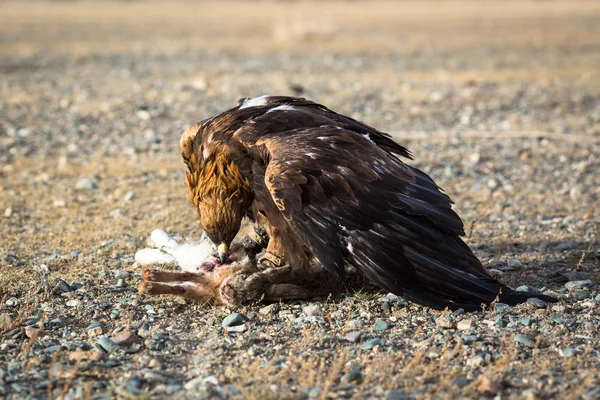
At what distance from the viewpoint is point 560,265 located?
6.67m

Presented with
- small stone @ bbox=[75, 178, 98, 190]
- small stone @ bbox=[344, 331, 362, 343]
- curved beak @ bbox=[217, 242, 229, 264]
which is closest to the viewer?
small stone @ bbox=[344, 331, 362, 343]

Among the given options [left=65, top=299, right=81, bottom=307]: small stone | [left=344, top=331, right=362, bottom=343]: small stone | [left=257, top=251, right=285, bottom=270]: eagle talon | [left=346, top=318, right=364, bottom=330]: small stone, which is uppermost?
[left=257, top=251, right=285, bottom=270]: eagle talon

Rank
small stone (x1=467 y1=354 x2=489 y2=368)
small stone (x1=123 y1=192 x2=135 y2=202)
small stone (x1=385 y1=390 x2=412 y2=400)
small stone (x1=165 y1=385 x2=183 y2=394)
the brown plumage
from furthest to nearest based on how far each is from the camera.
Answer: small stone (x1=123 y1=192 x2=135 y2=202)
the brown plumage
small stone (x1=467 y1=354 x2=489 y2=368)
small stone (x1=165 y1=385 x2=183 y2=394)
small stone (x1=385 y1=390 x2=412 y2=400)

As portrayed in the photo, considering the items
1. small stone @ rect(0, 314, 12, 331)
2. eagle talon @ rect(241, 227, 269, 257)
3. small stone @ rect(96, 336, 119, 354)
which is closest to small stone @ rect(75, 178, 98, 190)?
eagle talon @ rect(241, 227, 269, 257)

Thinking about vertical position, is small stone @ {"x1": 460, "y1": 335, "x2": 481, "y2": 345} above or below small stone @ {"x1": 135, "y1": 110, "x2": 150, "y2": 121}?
below

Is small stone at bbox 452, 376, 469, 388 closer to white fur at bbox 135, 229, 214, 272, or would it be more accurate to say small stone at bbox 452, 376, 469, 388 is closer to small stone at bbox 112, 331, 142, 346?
small stone at bbox 112, 331, 142, 346

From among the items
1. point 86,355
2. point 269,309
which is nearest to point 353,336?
point 269,309

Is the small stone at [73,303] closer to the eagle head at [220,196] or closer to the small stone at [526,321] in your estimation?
the eagle head at [220,196]

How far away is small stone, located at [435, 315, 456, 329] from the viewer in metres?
5.26

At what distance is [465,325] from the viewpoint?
5.22 m

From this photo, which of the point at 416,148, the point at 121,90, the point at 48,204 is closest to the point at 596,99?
the point at 416,148

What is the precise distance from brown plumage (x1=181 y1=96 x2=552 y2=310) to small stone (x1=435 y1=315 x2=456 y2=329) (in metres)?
0.09

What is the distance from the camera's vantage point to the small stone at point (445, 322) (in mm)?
5256

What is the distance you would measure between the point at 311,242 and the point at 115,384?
1548 millimetres
